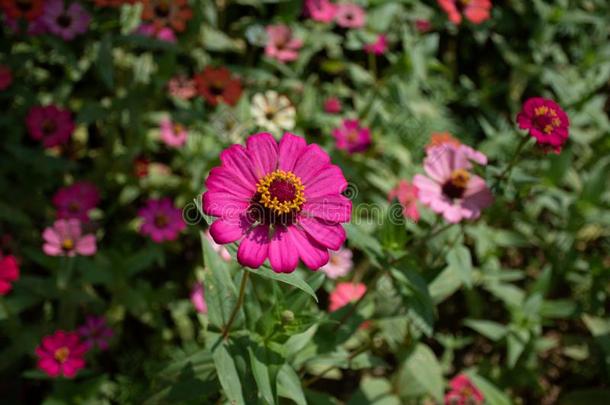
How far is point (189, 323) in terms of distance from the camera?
2182mm

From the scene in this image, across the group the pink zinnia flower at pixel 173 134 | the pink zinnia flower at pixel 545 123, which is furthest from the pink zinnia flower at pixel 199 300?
the pink zinnia flower at pixel 545 123

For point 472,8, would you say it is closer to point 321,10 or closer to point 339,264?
point 321,10

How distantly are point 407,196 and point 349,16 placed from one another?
889 millimetres

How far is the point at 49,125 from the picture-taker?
207cm

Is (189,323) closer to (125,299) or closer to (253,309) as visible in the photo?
(125,299)

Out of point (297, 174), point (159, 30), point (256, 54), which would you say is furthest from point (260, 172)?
point (256, 54)

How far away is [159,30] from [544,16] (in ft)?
6.29

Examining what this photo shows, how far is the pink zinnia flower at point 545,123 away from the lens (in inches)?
53.6

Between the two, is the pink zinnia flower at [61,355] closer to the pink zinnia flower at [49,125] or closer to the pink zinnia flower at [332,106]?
the pink zinnia flower at [49,125]

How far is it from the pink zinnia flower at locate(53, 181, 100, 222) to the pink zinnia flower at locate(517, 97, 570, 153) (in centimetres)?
Answer: 149

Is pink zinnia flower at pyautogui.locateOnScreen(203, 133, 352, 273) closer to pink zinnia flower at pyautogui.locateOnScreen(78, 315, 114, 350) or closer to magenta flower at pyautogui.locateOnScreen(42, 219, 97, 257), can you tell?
magenta flower at pyautogui.locateOnScreen(42, 219, 97, 257)

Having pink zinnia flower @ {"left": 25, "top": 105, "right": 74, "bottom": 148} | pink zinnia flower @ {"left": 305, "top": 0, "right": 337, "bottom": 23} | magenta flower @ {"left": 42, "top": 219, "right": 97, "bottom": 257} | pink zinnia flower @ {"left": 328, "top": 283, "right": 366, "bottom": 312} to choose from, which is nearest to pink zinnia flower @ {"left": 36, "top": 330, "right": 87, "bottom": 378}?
magenta flower @ {"left": 42, "top": 219, "right": 97, "bottom": 257}

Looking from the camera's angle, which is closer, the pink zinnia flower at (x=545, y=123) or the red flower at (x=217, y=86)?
the pink zinnia flower at (x=545, y=123)

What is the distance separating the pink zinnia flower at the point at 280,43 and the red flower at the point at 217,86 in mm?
263
